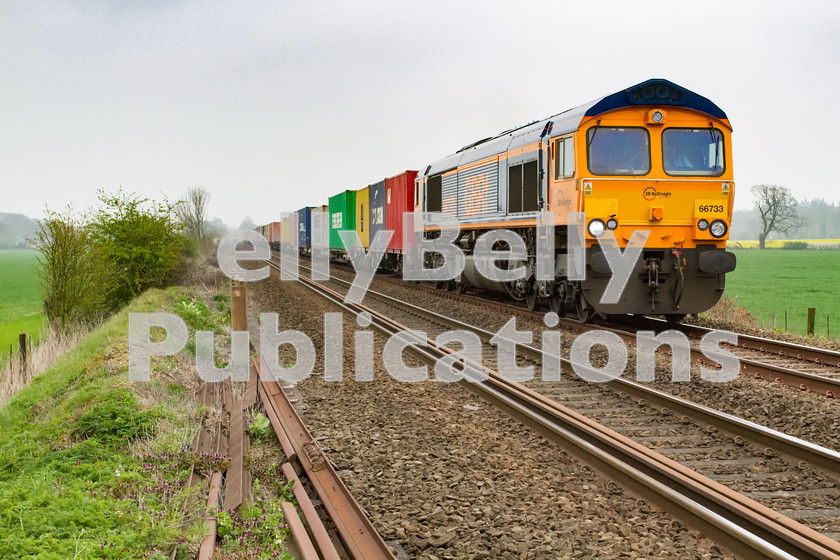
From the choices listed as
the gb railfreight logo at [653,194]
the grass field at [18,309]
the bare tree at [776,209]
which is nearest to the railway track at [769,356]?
the gb railfreight logo at [653,194]

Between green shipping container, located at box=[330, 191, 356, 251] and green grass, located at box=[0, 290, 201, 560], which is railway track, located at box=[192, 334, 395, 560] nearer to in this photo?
green grass, located at box=[0, 290, 201, 560]

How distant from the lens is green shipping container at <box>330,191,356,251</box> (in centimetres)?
3166

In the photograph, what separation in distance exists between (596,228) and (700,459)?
18.1 ft

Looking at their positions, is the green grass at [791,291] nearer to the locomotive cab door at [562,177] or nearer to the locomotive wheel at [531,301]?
the locomotive wheel at [531,301]

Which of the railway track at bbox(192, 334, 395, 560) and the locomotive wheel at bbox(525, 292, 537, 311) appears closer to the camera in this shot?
the railway track at bbox(192, 334, 395, 560)

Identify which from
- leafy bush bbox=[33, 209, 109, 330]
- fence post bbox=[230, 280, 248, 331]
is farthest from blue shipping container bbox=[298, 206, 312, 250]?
fence post bbox=[230, 280, 248, 331]

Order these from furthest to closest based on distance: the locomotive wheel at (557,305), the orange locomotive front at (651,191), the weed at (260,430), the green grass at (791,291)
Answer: the green grass at (791,291)
the locomotive wheel at (557,305)
the orange locomotive front at (651,191)
the weed at (260,430)

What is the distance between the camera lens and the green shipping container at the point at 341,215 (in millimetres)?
31656

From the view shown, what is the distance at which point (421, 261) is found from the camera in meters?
19.9

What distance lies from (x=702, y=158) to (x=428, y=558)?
9061 mm

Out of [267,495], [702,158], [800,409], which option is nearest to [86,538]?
[267,495]

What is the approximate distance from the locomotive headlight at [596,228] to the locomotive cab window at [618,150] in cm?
80

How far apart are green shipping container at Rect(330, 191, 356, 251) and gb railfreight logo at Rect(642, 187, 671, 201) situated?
856 inches

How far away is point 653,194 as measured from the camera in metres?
10.4
